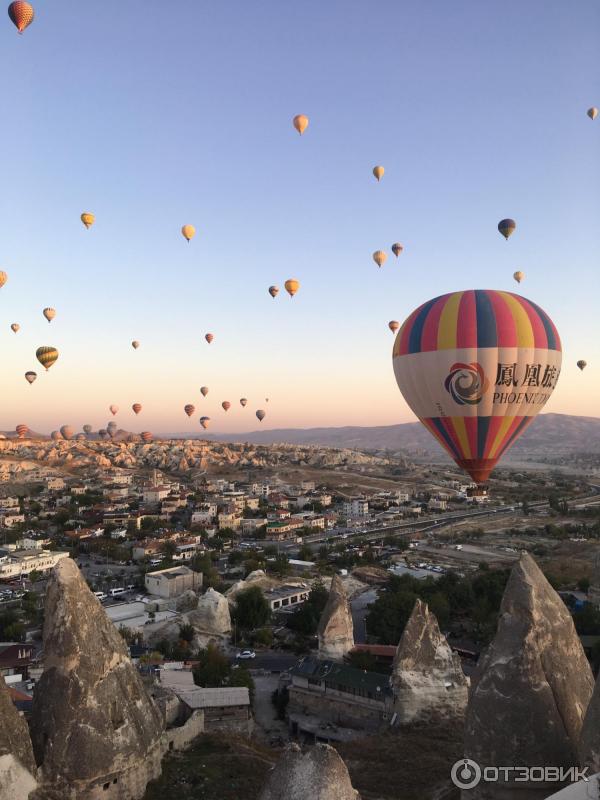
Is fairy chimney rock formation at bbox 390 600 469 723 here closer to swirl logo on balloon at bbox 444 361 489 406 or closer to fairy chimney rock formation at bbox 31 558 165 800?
swirl logo on balloon at bbox 444 361 489 406

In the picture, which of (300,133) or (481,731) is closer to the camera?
(481,731)

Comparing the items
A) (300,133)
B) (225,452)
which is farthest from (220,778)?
(225,452)

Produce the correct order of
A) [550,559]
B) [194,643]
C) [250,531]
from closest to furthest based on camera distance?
1. [194,643]
2. [550,559]
3. [250,531]

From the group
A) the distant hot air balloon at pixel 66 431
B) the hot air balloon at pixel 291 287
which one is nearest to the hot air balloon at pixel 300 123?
the hot air balloon at pixel 291 287

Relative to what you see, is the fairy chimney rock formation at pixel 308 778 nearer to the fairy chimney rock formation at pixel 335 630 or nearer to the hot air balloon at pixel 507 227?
the fairy chimney rock formation at pixel 335 630

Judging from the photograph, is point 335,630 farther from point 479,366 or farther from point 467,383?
point 479,366

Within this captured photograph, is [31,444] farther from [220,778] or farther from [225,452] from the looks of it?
[220,778]

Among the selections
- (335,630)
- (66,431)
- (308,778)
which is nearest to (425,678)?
(335,630)
